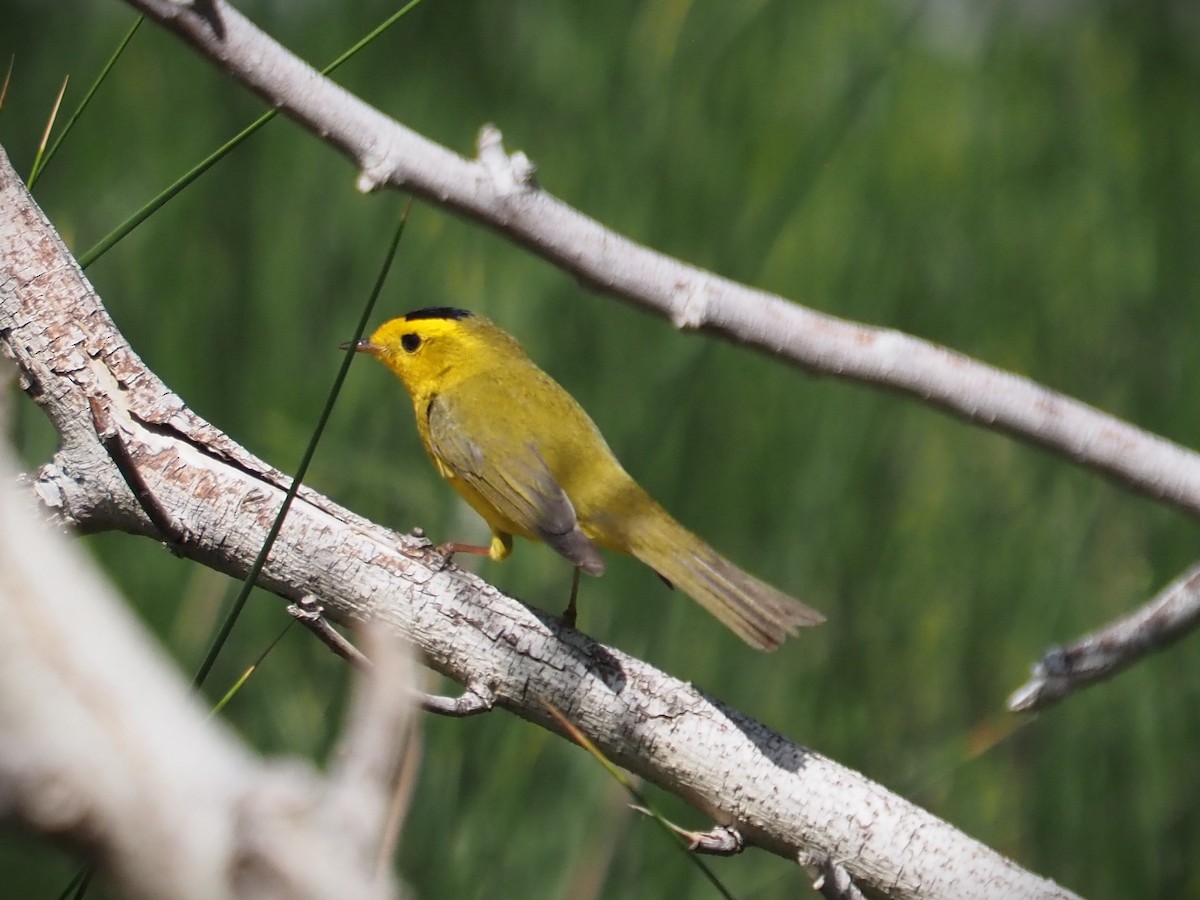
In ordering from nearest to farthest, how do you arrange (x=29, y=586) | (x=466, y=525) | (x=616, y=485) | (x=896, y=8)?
(x=29, y=586), (x=616, y=485), (x=466, y=525), (x=896, y=8)

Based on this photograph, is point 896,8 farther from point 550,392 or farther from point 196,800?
point 196,800

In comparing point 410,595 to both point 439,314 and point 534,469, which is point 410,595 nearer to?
point 534,469

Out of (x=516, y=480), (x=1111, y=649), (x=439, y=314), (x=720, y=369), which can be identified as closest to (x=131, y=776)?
(x=1111, y=649)

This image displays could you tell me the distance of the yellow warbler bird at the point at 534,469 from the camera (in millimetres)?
2668

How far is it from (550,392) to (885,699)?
4.46 ft

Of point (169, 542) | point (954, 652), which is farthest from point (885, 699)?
point (169, 542)

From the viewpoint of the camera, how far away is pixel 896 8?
609cm

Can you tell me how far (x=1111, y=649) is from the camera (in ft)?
6.57

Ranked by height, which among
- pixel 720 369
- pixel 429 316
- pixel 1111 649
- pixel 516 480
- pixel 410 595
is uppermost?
pixel 720 369

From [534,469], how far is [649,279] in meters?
1.27

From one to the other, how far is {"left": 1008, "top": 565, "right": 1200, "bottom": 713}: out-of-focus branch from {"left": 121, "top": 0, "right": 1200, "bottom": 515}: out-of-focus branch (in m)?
0.14

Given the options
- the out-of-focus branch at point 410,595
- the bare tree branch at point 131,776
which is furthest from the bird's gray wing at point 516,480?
the bare tree branch at point 131,776

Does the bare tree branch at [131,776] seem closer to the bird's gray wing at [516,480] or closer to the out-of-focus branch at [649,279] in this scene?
the out-of-focus branch at [649,279]

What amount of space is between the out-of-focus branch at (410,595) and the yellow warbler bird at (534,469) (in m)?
0.64
